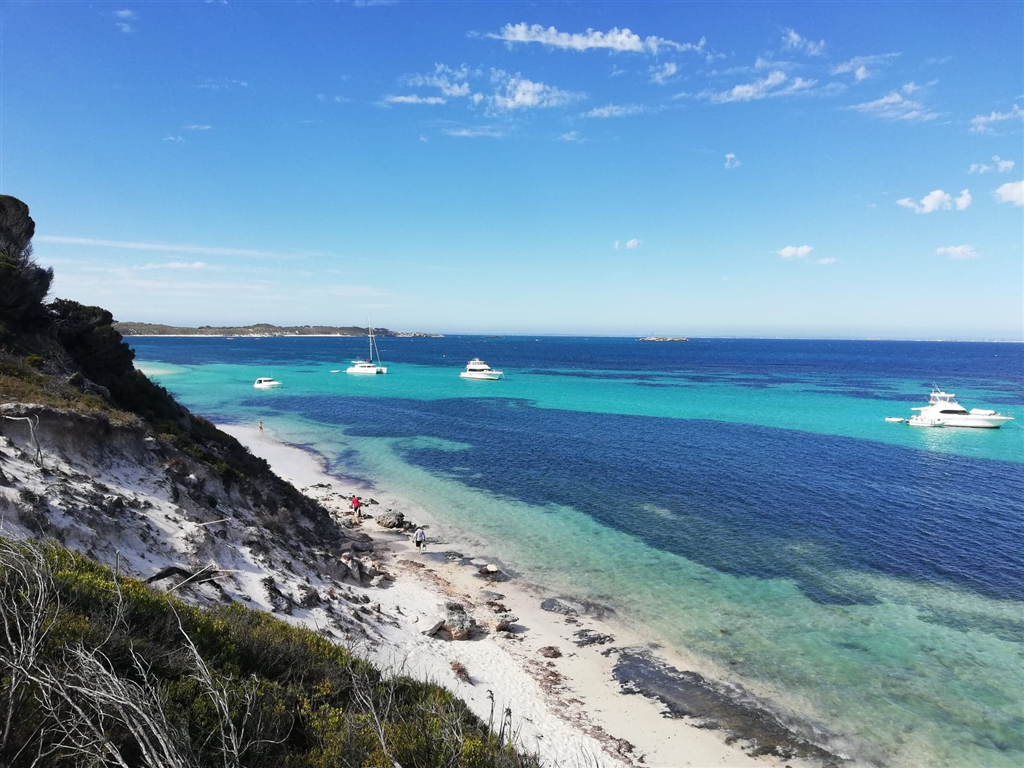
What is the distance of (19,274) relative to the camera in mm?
19328

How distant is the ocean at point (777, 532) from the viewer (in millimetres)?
13953

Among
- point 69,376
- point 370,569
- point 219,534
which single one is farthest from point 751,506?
point 69,376

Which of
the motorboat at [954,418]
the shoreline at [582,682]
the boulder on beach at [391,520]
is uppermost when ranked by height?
the motorboat at [954,418]

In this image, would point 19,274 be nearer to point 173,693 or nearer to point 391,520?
point 391,520

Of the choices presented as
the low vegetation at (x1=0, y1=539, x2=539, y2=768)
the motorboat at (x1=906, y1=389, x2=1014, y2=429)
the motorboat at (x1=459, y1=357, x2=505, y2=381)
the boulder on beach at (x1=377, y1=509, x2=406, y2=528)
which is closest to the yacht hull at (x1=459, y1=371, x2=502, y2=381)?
the motorboat at (x1=459, y1=357, x2=505, y2=381)

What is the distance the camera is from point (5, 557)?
717 centimetres

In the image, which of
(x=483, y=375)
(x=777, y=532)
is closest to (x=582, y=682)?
(x=777, y=532)

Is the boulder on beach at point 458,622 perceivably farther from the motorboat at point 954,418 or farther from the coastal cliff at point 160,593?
the motorboat at point 954,418

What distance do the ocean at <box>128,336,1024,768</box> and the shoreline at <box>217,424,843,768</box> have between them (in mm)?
924

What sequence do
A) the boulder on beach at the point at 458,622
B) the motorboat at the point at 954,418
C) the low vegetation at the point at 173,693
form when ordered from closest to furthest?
the low vegetation at the point at 173,693, the boulder on beach at the point at 458,622, the motorboat at the point at 954,418

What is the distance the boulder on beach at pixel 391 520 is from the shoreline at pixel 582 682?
4.25 metres

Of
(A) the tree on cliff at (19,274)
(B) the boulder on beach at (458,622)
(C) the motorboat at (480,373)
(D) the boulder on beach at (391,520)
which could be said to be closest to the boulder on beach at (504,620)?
(B) the boulder on beach at (458,622)

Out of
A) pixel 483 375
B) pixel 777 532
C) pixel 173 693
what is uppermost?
pixel 483 375

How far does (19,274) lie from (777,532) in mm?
32389
